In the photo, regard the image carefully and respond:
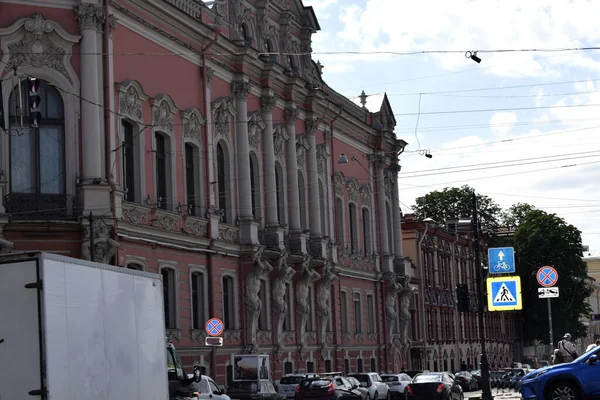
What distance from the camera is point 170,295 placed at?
3838 centimetres

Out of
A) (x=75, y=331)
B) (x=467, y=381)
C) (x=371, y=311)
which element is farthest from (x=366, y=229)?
(x=75, y=331)

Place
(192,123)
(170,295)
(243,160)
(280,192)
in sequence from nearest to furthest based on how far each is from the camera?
(170,295) < (192,123) < (243,160) < (280,192)

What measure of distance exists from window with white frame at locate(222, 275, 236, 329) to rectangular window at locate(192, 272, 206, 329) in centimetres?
199

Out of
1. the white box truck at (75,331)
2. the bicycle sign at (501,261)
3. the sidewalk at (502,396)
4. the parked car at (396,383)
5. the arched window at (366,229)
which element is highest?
the arched window at (366,229)

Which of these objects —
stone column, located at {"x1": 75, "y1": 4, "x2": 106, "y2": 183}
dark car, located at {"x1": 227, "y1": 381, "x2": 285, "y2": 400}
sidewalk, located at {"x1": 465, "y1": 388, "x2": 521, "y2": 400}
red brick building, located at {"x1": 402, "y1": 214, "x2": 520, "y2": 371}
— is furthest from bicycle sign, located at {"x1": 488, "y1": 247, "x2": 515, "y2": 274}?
red brick building, located at {"x1": 402, "y1": 214, "x2": 520, "y2": 371}

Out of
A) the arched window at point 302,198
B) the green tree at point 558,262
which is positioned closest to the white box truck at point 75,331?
the arched window at point 302,198

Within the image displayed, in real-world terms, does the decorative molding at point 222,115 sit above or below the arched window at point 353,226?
above

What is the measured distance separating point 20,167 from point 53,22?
14.0 ft

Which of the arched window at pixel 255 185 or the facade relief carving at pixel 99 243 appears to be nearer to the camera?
the facade relief carving at pixel 99 243

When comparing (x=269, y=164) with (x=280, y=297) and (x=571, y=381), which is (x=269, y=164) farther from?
(x=571, y=381)

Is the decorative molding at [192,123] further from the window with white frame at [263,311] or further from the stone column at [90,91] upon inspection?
the window with white frame at [263,311]

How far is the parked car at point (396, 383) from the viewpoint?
158 feet

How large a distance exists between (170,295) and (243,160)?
748 centimetres

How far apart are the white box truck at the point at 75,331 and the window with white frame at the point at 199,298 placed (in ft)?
68.9
